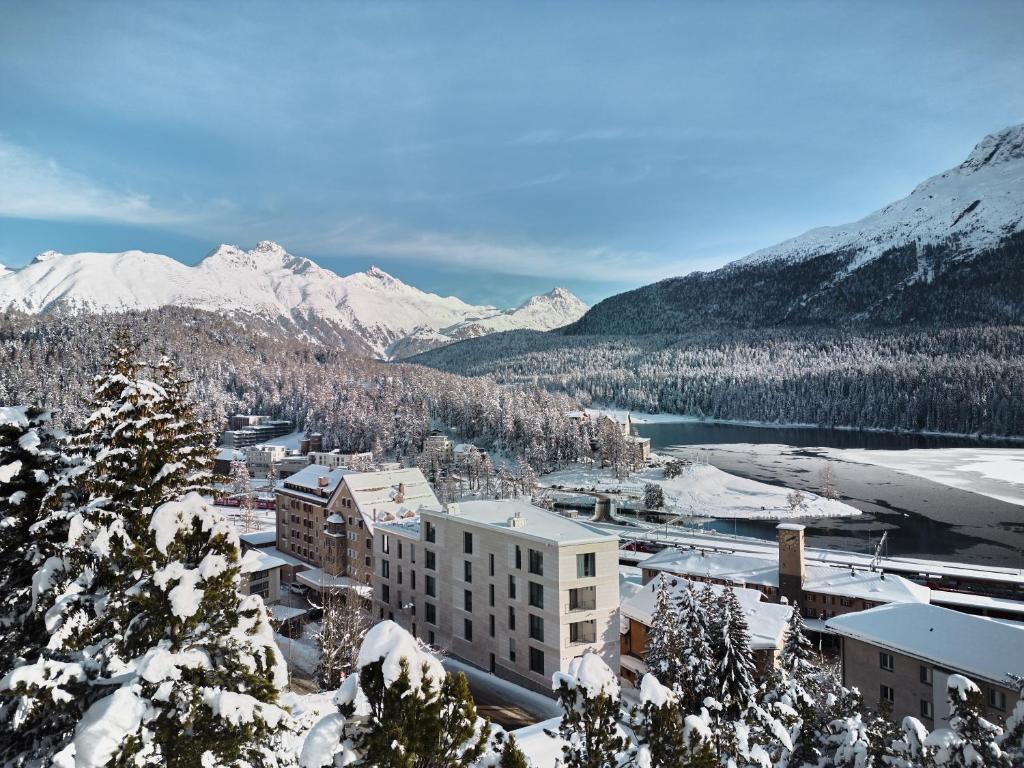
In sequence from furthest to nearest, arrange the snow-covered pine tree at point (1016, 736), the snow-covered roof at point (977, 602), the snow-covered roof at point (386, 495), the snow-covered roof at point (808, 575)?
the snow-covered roof at point (386, 495) → the snow-covered roof at point (977, 602) → the snow-covered roof at point (808, 575) → the snow-covered pine tree at point (1016, 736)

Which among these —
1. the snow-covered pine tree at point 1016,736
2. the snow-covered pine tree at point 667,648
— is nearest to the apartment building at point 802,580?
the snow-covered pine tree at point 667,648

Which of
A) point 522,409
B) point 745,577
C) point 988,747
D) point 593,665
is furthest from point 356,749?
point 522,409

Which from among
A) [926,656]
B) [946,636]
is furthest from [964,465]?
[926,656]

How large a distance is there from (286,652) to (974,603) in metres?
38.9

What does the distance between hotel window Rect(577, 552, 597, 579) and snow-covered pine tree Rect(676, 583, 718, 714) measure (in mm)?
6423

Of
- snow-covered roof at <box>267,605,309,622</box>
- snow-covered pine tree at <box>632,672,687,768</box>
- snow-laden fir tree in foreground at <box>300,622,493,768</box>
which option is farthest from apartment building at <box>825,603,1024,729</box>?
snow-covered roof at <box>267,605,309,622</box>

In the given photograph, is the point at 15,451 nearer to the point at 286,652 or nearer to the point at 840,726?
the point at 840,726

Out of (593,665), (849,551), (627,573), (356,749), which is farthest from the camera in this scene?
(849,551)

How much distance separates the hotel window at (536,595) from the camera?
2509 cm

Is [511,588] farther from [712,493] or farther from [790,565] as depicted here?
[712,493]

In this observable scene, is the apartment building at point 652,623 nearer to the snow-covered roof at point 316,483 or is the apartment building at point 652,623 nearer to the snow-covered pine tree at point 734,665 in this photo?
the snow-covered pine tree at point 734,665

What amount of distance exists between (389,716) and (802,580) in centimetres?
3741

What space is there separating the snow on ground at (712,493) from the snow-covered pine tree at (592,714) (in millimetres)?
62250

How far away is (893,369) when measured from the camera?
511ft
